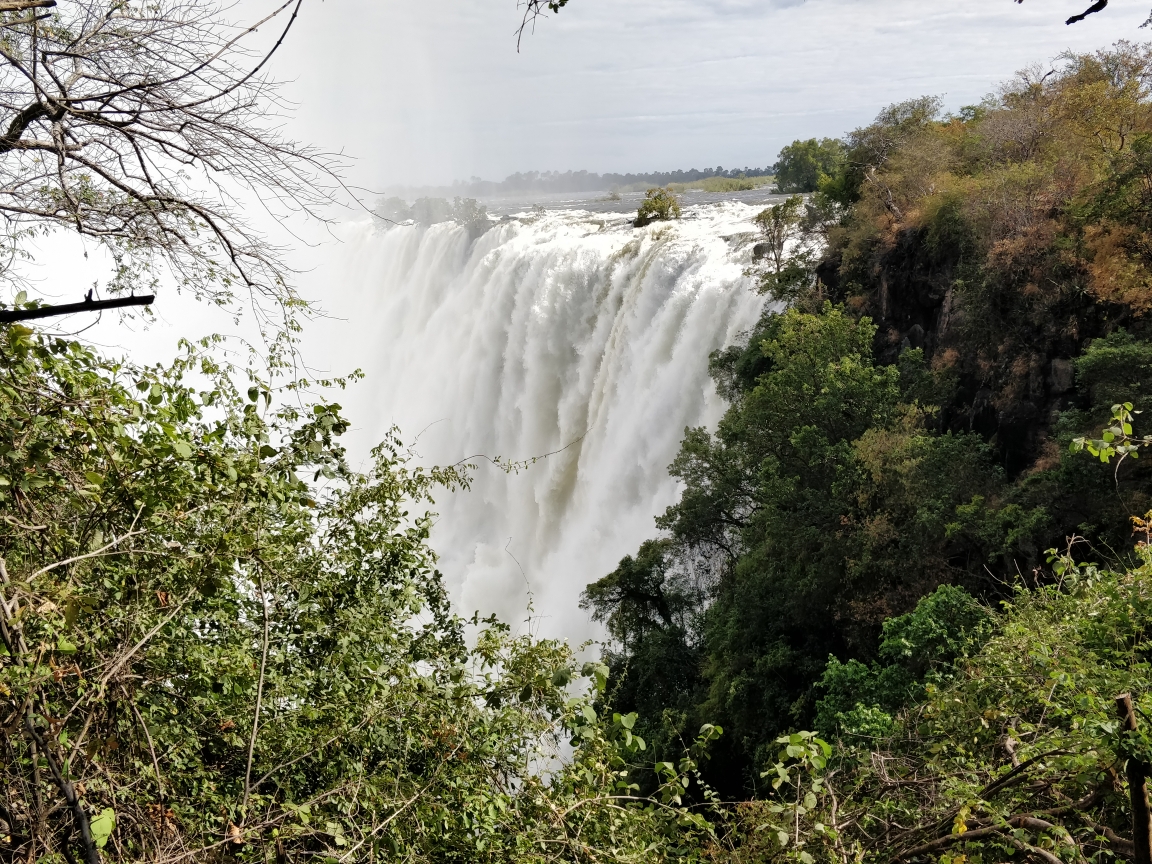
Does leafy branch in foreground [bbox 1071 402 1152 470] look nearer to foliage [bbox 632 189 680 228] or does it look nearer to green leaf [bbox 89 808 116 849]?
green leaf [bbox 89 808 116 849]

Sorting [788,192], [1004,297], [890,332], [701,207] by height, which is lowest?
[1004,297]

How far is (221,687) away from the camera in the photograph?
4117 mm

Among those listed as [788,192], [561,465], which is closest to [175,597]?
[561,465]

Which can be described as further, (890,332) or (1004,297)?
(890,332)

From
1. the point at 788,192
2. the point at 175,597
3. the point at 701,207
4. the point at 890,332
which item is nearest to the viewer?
the point at 175,597

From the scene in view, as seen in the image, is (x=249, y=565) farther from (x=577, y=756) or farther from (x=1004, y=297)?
(x=1004, y=297)

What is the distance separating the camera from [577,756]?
12.8 feet

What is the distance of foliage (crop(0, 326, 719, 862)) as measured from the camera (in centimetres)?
269

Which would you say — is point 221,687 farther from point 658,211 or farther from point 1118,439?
point 658,211

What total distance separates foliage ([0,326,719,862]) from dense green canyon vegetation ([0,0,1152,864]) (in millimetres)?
22

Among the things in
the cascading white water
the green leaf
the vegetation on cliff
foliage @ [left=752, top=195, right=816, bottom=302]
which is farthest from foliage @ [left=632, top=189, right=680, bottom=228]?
the green leaf

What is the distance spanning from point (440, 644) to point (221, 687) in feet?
5.65

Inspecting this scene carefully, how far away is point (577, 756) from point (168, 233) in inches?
121

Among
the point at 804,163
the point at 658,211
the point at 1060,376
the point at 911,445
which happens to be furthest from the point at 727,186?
the point at 911,445
